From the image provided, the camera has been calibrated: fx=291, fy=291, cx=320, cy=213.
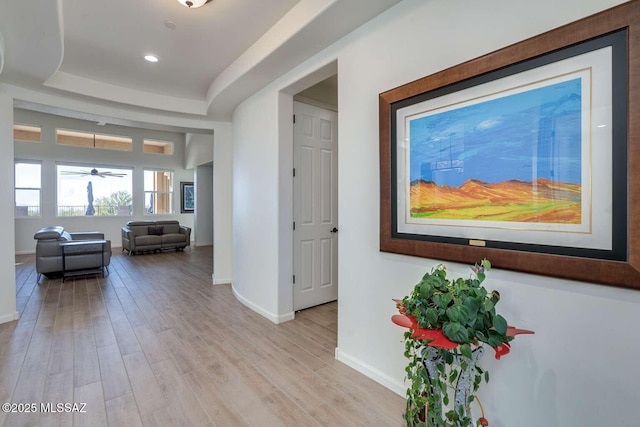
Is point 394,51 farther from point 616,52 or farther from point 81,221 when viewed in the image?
point 81,221

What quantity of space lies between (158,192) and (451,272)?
981 cm

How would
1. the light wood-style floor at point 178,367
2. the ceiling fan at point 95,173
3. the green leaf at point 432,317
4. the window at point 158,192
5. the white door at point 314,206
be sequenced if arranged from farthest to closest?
1. the window at point 158,192
2. the ceiling fan at point 95,173
3. the white door at point 314,206
4. the light wood-style floor at point 178,367
5. the green leaf at point 432,317

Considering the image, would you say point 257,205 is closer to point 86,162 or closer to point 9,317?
point 9,317

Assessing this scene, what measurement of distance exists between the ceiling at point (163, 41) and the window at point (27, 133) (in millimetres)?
5614

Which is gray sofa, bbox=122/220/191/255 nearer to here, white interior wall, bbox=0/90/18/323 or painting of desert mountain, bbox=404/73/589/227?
white interior wall, bbox=0/90/18/323

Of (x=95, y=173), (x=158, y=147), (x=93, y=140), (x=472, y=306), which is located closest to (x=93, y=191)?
(x=95, y=173)

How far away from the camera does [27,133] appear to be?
24.1 ft

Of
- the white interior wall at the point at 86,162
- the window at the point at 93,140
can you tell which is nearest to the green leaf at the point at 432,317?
the white interior wall at the point at 86,162

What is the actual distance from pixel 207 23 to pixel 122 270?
16.8ft

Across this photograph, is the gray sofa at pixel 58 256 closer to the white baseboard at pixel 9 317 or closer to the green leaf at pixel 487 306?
the white baseboard at pixel 9 317

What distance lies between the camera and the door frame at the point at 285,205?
124 inches

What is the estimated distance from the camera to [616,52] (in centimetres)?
112

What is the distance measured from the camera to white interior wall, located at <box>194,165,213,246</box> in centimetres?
924

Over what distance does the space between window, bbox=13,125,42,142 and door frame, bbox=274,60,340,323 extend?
26.5 ft
